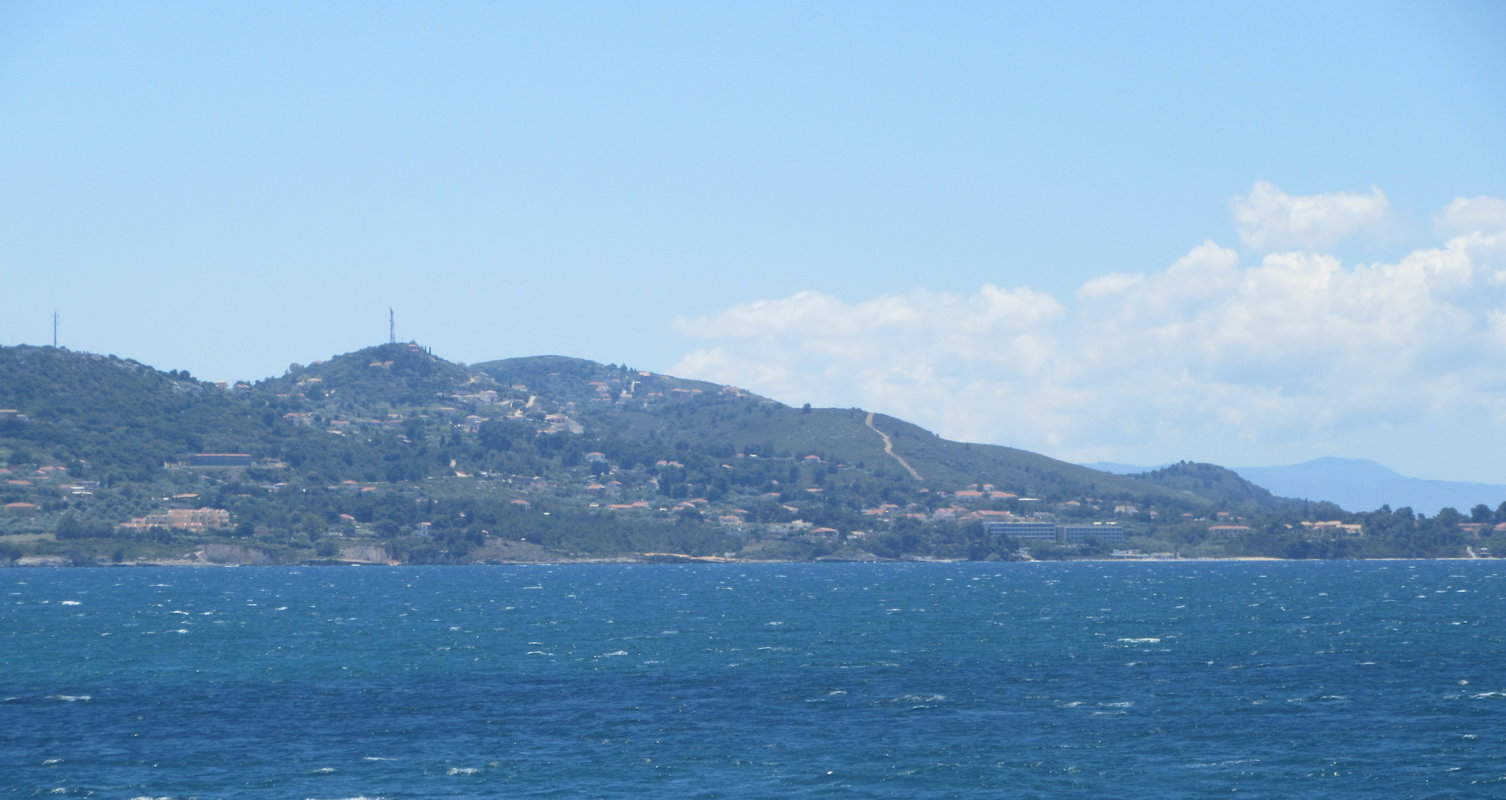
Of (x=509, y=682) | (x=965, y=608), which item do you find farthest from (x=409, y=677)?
(x=965, y=608)

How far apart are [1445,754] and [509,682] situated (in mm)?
39237

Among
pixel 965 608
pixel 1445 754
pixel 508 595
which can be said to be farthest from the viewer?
pixel 508 595

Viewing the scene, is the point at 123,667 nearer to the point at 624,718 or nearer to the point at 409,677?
the point at 409,677

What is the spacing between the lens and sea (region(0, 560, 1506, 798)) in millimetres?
42906

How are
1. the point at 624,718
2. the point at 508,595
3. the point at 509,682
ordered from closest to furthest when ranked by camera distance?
the point at 624,718 → the point at 509,682 → the point at 508,595

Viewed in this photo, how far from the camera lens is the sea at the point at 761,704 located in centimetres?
4291

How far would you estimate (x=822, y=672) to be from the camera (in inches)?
2665

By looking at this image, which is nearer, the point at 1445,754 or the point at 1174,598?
the point at 1445,754

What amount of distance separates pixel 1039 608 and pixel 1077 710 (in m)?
64.7

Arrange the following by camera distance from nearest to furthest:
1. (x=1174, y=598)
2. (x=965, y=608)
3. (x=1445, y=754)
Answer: (x=1445, y=754), (x=965, y=608), (x=1174, y=598)

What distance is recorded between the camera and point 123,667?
71.8 m

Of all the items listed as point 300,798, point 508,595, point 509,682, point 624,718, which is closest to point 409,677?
point 509,682

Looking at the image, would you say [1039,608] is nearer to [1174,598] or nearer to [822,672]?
[1174,598]

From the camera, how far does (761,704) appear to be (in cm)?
5750
